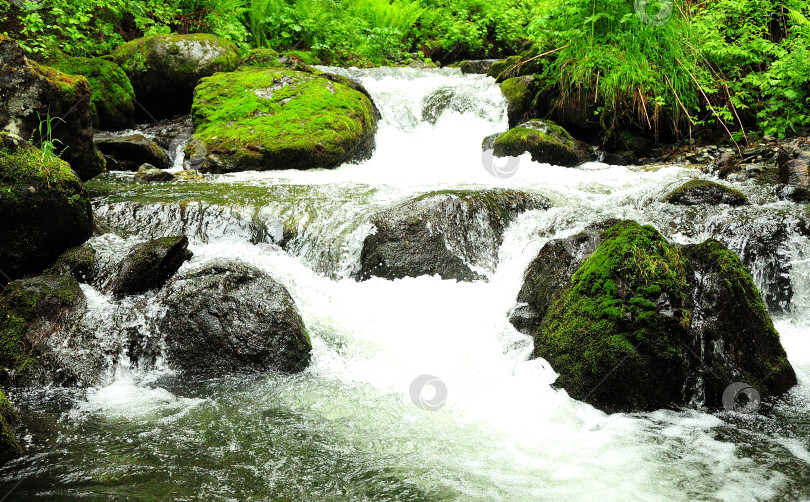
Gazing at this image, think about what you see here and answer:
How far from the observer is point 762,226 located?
601cm

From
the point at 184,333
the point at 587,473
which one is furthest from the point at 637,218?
the point at 184,333

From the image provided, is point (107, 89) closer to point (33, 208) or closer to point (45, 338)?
point (33, 208)

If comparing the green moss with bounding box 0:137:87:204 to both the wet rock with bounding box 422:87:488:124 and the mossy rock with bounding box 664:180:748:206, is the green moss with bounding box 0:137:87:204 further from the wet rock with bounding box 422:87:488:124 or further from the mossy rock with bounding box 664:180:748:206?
the wet rock with bounding box 422:87:488:124

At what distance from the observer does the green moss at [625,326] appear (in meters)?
3.90

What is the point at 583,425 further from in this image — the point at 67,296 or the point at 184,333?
the point at 67,296

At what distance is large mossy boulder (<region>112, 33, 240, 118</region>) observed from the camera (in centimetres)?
1154

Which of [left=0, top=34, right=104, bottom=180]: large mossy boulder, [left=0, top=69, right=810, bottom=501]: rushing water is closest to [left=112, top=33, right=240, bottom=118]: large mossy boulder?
[left=0, top=69, right=810, bottom=501]: rushing water

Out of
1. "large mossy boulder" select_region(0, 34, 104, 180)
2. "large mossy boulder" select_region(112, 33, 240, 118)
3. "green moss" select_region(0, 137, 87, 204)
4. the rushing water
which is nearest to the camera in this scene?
the rushing water

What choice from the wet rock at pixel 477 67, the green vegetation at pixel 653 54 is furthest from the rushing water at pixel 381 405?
the wet rock at pixel 477 67

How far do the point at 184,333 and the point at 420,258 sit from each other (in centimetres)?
269

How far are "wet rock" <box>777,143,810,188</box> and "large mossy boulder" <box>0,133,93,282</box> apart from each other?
853 centimetres

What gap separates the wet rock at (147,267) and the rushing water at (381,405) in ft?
0.70

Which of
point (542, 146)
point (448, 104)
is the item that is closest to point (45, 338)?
point (542, 146)

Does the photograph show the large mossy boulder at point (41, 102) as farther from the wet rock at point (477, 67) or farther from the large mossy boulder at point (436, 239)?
the wet rock at point (477, 67)
